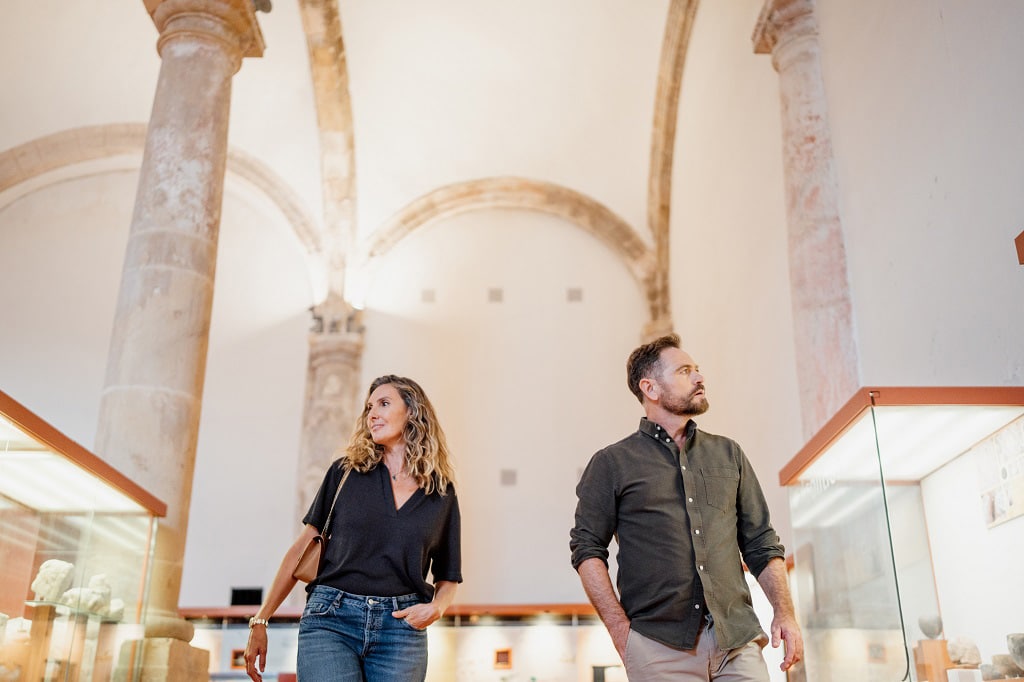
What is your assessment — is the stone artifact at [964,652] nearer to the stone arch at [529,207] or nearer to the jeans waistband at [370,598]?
the jeans waistband at [370,598]

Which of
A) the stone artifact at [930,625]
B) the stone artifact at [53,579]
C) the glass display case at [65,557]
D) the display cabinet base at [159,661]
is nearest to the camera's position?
the stone artifact at [930,625]

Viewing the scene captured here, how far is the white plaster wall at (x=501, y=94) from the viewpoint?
12.9 metres

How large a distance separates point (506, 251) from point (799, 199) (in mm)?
7815

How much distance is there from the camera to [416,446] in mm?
3174

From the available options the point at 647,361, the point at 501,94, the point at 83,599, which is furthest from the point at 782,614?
the point at 501,94

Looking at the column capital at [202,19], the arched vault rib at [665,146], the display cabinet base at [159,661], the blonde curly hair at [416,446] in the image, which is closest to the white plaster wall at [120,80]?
the arched vault rib at [665,146]

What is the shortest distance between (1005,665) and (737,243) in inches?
282

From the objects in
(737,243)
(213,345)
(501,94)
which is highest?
(501,94)

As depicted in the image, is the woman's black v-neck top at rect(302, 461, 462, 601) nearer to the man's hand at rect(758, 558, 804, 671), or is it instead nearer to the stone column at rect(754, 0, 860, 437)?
the man's hand at rect(758, 558, 804, 671)

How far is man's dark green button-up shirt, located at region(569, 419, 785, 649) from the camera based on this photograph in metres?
2.72

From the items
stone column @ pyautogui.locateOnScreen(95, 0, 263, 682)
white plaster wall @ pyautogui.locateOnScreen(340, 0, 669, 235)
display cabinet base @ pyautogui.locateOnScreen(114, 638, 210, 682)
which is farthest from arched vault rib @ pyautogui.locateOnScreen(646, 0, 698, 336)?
display cabinet base @ pyautogui.locateOnScreen(114, 638, 210, 682)

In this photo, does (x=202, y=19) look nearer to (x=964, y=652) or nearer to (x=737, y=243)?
(x=737, y=243)

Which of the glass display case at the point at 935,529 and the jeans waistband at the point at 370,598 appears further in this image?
the glass display case at the point at 935,529

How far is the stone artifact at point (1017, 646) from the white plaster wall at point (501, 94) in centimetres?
1023
